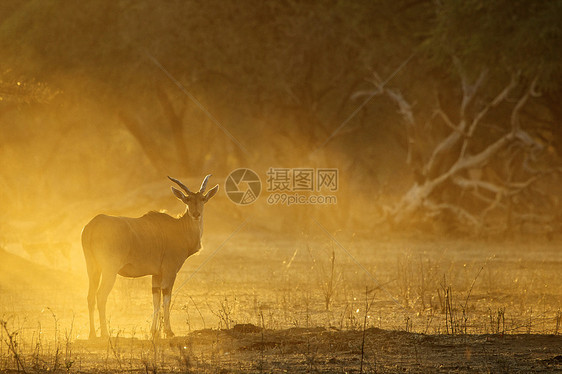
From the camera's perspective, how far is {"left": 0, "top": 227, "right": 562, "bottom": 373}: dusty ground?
29.7 ft

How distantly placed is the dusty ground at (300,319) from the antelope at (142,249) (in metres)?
0.56

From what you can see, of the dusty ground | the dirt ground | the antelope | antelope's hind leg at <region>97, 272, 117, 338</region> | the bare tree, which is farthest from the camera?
the bare tree

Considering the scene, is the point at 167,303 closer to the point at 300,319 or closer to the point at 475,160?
the point at 300,319

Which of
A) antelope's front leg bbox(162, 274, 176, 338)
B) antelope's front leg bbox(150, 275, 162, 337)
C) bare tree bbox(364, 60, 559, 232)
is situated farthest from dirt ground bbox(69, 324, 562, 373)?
bare tree bbox(364, 60, 559, 232)

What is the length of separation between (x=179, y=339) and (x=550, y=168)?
73.7 feet

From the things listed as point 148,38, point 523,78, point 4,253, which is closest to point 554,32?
point 523,78

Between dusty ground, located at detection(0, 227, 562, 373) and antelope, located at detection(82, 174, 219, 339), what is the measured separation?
1.83 ft

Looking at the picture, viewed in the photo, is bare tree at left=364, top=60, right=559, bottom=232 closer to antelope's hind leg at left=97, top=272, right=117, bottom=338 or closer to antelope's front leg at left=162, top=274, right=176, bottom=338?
antelope's front leg at left=162, top=274, right=176, bottom=338

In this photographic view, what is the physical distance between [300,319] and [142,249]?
2.76m

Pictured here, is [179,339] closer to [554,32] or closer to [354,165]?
[554,32]

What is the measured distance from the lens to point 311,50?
1230 inches

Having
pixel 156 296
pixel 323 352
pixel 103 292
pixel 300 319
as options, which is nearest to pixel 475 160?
pixel 300 319

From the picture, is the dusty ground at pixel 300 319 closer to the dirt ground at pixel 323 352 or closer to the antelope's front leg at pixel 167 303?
the dirt ground at pixel 323 352

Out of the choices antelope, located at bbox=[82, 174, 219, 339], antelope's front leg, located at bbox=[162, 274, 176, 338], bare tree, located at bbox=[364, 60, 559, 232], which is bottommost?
antelope's front leg, located at bbox=[162, 274, 176, 338]
